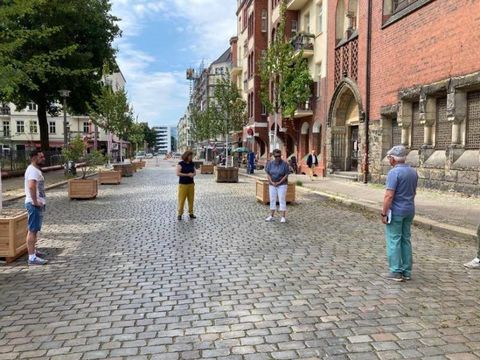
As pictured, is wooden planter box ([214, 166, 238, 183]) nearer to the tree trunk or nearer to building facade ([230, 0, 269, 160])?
the tree trunk

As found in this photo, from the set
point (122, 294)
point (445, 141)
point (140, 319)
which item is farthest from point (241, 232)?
point (445, 141)

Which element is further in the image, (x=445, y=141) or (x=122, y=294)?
(x=445, y=141)

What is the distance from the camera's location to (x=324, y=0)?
28281 mm

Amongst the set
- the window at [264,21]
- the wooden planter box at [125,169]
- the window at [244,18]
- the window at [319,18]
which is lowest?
the wooden planter box at [125,169]

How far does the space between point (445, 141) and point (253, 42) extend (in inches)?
1201

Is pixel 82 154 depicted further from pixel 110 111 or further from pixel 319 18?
pixel 319 18

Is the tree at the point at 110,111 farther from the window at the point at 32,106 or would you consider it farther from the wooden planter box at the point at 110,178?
the wooden planter box at the point at 110,178

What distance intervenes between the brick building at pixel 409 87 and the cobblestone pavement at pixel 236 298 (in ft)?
24.6

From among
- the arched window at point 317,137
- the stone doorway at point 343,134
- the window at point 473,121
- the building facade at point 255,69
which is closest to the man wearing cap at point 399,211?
the window at point 473,121

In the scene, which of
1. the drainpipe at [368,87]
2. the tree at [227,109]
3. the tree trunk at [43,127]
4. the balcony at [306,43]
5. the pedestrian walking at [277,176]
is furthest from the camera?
the tree at [227,109]

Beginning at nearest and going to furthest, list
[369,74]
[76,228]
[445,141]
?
[76,228]
[445,141]
[369,74]

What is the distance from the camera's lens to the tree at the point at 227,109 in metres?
40.2

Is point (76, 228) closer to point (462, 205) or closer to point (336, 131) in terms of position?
point (462, 205)

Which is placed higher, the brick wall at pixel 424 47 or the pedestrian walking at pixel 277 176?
the brick wall at pixel 424 47
